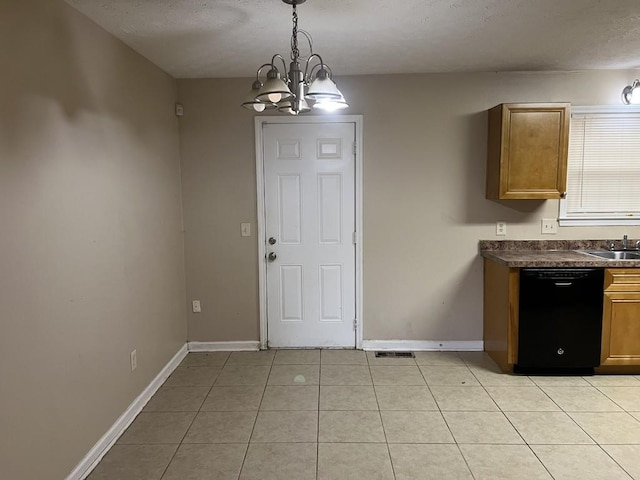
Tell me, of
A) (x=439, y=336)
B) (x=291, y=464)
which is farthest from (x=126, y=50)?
(x=439, y=336)

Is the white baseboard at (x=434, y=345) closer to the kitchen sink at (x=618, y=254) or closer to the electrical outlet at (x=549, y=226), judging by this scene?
the electrical outlet at (x=549, y=226)

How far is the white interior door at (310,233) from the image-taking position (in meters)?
3.90

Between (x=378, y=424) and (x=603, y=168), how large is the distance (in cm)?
281

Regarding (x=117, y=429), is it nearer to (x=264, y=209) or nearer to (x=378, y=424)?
(x=378, y=424)

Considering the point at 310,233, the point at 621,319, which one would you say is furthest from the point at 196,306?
the point at 621,319

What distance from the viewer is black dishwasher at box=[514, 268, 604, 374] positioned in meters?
3.33

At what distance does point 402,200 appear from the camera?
3.93 metres

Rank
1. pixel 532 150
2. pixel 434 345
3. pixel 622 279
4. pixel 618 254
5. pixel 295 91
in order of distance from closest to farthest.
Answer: pixel 295 91 < pixel 622 279 < pixel 532 150 < pixel 618 254 < pixel 434 345

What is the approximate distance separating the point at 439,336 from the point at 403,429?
4.75 feet

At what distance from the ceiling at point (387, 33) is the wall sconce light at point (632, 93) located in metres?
0.17

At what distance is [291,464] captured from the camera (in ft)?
7.90

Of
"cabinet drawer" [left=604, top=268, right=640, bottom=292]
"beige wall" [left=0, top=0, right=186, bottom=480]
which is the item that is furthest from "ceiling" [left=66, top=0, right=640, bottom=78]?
"cabinet drawer" [left=604, top=268, right=640, bottom=292]

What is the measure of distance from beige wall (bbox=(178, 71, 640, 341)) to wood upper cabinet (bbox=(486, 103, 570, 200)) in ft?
1.04

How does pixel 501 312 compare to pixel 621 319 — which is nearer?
pixel 621 319
